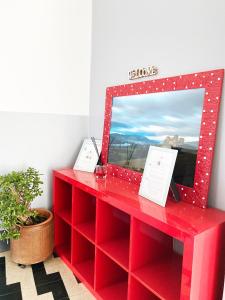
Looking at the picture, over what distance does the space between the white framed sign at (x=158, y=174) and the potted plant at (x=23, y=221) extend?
93cm

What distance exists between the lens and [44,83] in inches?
86.0

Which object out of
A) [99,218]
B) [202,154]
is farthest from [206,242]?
[99,218]

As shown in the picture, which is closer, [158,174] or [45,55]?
[158,174]

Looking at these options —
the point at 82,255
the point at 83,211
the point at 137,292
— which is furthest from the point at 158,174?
the point at 82,255

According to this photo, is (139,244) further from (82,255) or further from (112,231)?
(82,255)

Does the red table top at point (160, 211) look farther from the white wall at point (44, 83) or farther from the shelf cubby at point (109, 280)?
the white wall at point (44, 83)

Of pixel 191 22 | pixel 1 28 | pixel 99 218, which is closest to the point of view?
pixel 191 22

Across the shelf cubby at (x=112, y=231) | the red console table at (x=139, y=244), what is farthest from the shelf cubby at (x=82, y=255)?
the shelf cubby at (x=112, y=231)

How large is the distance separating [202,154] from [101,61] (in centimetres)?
140

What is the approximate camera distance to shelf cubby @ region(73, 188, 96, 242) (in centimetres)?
190

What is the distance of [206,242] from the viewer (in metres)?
1.06

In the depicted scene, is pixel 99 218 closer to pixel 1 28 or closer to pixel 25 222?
pixel 25 222

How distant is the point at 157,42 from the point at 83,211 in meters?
1.41

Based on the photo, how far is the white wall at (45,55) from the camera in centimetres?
200
